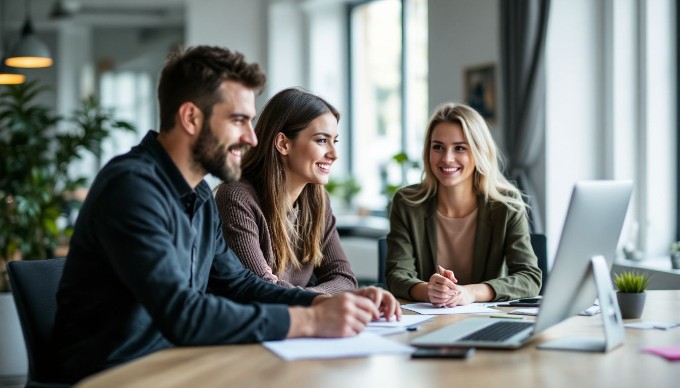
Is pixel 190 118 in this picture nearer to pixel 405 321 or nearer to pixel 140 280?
pixel 140 280

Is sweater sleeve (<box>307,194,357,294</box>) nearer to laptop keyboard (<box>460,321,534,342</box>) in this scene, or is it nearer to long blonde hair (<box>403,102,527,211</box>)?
long blonde hair (<box>403,102,527,211</box>)

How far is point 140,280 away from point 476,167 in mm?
1748

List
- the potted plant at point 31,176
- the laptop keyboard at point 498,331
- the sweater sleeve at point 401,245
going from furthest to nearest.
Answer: the potted plant at point 31,176 → the sweater sleeve at point 401,245 → the laptop keyboard at point 498,331

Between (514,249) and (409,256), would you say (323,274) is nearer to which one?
(409,256)

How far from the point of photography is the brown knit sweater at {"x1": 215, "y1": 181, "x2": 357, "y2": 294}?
280cm

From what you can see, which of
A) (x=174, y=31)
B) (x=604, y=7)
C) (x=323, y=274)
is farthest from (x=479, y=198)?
(x=174, y=31)

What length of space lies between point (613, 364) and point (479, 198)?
1.57m

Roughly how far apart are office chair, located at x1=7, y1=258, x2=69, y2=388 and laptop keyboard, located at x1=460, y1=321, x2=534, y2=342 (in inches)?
37.7

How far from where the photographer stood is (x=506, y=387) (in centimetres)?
154

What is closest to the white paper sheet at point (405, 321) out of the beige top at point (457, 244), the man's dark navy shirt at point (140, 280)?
the man's dark navy shirt at point (140, 280)

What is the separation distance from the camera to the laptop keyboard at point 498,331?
192 centimetres

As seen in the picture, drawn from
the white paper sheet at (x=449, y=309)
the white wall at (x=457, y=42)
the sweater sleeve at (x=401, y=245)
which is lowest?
the white paper sheet at (x=449, y=309)

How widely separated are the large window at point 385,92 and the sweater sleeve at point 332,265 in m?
3.28

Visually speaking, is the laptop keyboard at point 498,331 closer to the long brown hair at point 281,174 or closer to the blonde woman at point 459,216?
the blonde woman at point 459,216
